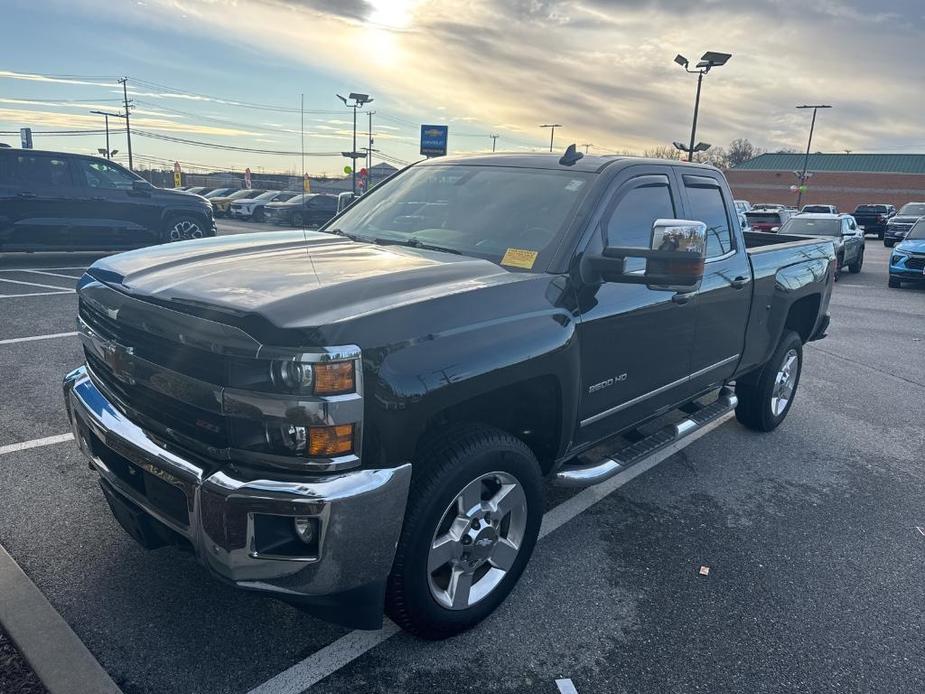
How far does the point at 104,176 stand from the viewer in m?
11.7

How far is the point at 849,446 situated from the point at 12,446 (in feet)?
19.9

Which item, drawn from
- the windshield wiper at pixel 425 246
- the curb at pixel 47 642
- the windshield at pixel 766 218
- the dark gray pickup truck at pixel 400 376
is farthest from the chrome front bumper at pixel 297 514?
the windshield at pixel 766 218

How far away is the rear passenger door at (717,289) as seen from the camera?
13.2 ft

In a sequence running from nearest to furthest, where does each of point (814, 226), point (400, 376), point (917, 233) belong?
point (400, 376), point (917, 233), point (814, 226)

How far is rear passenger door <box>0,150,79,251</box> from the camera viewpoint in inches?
422

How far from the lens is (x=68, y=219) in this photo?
37.0 feet

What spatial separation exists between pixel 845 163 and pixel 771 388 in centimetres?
7713

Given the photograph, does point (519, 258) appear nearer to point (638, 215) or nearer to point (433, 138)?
point (638, 215)

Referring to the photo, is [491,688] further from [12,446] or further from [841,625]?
[12,446]

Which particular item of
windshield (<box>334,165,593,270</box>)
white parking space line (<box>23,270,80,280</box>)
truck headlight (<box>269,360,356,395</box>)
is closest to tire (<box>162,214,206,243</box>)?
white parking space line (<box>23,270,80,280</box>)

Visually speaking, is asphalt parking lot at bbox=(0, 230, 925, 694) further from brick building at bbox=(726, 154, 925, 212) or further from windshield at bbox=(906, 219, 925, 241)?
brick building at bbox=(726, 154, 925, 212)

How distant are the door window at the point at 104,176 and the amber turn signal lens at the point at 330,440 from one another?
37.9 ft

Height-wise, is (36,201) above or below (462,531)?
above

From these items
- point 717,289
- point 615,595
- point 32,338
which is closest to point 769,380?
point 717,289
